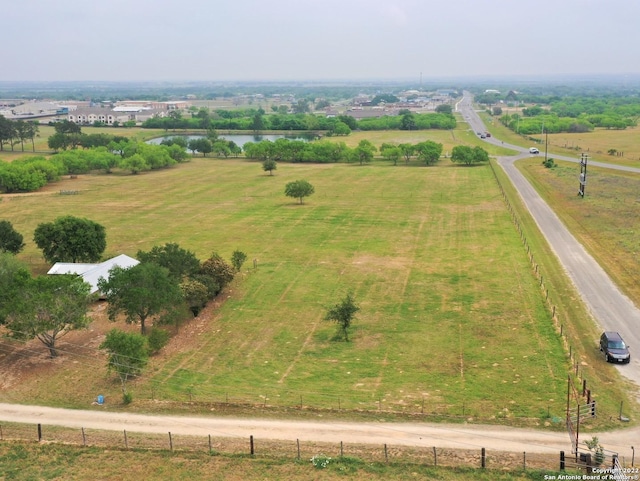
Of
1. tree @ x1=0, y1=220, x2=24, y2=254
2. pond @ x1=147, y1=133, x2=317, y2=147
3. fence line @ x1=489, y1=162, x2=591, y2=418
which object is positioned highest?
pond @ x1=147, y1=133, x2=317, y2=147

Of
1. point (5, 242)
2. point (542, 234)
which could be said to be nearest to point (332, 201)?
point (542, 234)

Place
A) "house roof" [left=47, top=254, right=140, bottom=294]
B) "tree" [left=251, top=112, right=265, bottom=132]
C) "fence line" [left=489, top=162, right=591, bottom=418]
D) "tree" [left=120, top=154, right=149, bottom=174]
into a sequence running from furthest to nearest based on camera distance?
1. "tree" [left=251, top=112, right=265, bottom=132]
2. "tree" [left=120, top=154, right=149, bottom=174]
3. "house roof" [left=47, top=254, right=140, bottom=294]
4. "fence line" [left=489, top=162, right=591, bottom=418]

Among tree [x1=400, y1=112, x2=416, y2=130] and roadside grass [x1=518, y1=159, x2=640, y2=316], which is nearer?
roadside grass [x1=518, y1=159, x2=640, y2=316]

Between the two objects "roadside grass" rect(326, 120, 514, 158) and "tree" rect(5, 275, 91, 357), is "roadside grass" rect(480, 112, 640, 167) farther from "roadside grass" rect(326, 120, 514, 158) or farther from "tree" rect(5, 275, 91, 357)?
"tree" rect(5, 275, 91, 357)

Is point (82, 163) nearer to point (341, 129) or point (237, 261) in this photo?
point (237, 261)

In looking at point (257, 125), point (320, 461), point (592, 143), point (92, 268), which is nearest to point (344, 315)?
point (320, 461)

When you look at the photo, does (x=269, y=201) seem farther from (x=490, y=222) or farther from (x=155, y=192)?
(x=490, y=222)

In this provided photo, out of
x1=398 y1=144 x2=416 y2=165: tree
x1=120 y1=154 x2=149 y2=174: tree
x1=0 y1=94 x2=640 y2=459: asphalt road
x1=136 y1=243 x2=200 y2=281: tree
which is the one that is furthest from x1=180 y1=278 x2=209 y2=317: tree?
x1=398 y1=144 x2=416 y2=165: tree
